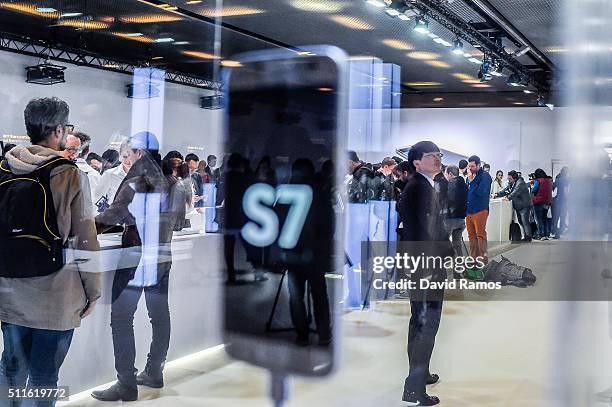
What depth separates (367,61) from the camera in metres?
2.60

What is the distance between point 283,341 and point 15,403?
104 cm

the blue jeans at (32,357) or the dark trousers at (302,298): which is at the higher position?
the dark trousers at (302,298)

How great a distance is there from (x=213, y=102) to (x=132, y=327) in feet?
3.48

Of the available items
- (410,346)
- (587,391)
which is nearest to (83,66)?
(410,346)

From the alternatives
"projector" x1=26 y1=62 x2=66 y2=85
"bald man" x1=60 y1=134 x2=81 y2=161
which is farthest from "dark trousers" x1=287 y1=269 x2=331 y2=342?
"projector" x1=26 y1=62 x2=66 y2=85

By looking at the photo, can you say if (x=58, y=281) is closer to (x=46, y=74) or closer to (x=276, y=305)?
(x=276, y=305)

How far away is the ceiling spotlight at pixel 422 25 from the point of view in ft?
8.66

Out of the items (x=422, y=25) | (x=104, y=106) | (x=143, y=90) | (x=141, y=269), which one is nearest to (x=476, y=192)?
(x=422, y=25)

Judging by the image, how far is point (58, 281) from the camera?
244cm

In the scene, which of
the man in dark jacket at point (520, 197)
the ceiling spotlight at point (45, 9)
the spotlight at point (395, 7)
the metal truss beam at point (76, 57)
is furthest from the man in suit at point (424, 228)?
the ceiling spotlight at point (45, 9)

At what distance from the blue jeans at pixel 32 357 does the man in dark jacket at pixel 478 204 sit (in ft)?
4.74

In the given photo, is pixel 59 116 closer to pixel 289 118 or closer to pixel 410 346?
pixel 289 118

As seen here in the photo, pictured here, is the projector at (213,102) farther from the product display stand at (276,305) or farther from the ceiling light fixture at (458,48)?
the ceiling light fixture at (458,48)

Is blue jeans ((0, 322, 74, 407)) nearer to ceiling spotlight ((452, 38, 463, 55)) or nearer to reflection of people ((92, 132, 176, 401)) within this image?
reflection of people ((92, 132, 176, 401))
